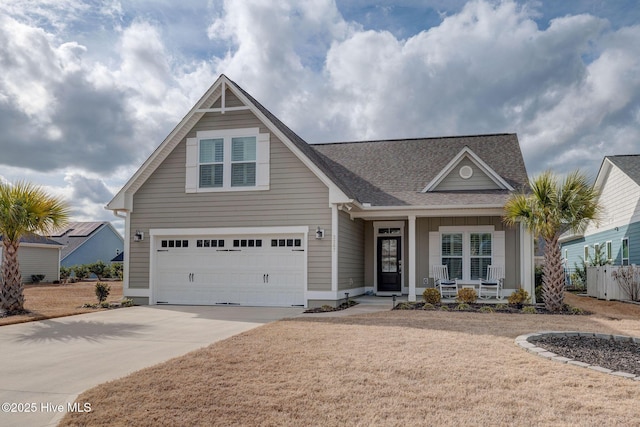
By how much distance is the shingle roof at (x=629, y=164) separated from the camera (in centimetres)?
1838

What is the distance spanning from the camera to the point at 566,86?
60.8ft

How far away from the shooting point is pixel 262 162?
14.1 m

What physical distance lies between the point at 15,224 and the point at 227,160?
18.4ft

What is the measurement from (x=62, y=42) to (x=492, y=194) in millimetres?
12615

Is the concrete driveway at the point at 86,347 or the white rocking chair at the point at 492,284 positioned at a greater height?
the white rocking chair at the point at 492,284

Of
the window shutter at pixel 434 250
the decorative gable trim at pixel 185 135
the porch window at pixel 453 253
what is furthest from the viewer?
the window shutter at pixel 434 250

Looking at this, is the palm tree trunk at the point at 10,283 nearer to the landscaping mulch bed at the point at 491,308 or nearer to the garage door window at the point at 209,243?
the garage door window at the point at 209,243

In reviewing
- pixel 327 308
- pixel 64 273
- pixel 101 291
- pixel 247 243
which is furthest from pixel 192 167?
pixel 64 273

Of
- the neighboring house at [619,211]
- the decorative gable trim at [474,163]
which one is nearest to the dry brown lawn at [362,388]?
the decorative gable trim at [474,163]

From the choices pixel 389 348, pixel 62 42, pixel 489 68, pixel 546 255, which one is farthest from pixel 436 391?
pixel 489 68

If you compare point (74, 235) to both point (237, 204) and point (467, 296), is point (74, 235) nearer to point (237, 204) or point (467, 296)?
point (237, 204)

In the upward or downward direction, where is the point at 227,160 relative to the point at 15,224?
upward

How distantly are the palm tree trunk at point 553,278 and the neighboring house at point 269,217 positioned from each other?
132 cm

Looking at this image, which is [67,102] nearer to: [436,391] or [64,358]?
[64,358]
